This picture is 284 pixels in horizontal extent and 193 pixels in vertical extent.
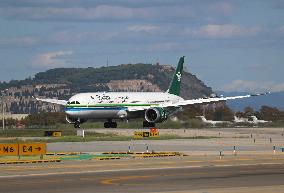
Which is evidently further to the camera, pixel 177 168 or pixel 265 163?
pixel 265 163

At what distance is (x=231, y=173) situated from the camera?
4475 centimetres

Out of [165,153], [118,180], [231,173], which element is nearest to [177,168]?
[231,173]

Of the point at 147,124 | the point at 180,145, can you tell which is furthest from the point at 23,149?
the point at 147,124

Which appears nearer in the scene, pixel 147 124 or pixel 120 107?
pixel 120 107

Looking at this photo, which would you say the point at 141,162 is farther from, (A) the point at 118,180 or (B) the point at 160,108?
(B) the point at 160,108

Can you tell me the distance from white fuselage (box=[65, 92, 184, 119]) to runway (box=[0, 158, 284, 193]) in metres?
57.3

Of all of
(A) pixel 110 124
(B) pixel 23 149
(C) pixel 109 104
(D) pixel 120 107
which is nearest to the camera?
(B) pixel 23 149

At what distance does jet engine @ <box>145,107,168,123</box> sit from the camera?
11469 centimetres

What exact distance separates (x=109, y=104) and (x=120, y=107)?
6.44 ft

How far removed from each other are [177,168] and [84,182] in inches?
373

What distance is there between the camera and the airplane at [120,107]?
112 meters

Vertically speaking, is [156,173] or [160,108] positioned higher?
[160,108]

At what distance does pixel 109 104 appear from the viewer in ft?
376

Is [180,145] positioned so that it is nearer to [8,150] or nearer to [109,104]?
[8,150]
